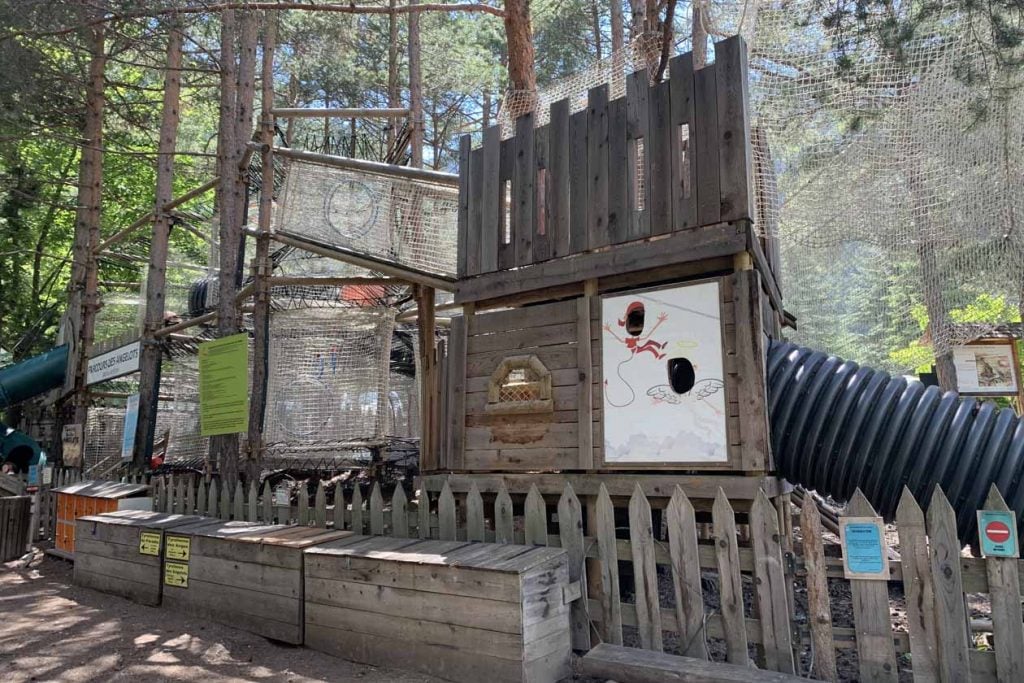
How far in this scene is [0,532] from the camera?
8.27 metres

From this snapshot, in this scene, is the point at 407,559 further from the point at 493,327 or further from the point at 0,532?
the point at 0,532

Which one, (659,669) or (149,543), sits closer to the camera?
(659,669)

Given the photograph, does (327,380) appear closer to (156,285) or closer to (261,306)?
(261,306)

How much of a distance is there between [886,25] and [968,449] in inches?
111

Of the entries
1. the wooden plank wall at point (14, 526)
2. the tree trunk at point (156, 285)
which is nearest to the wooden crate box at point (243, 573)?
the tree trunk at point (156, 285)

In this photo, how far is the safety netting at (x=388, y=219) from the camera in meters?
6.58

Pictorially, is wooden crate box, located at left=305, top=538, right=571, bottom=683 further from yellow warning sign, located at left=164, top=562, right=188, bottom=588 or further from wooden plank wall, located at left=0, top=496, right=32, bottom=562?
wooden plank wall, located at left=0, top=496, right=32, bottom=562

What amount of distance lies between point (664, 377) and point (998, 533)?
6.12 feet

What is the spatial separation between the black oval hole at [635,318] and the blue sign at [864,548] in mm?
1680

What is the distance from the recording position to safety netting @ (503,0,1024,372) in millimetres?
4605

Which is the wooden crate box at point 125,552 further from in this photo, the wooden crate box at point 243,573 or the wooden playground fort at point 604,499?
the wooden crate box at point 243,573

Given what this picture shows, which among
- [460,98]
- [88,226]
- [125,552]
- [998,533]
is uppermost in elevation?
[460,98]

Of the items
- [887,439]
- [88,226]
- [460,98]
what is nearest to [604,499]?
[887,439]

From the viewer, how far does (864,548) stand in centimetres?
341
